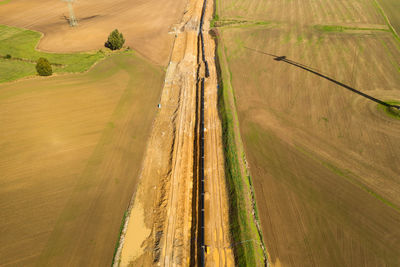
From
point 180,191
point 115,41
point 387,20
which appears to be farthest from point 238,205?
point 387,20

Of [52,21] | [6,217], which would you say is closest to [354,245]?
[6,217]

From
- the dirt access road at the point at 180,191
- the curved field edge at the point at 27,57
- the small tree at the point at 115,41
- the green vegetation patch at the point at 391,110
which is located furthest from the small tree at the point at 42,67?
the green vegetation patch at the point at 391,110

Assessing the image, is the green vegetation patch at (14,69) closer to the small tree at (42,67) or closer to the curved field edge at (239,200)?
the small tree at (42,67)

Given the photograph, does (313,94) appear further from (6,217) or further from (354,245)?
(6,217)

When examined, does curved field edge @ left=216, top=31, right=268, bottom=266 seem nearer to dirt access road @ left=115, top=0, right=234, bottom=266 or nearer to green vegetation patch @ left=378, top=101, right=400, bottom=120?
dirt access road @ left=115, top=0, right=234, bottom=266

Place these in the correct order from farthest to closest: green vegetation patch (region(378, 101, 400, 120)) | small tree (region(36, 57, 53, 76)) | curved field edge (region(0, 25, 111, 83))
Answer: curved field edge (region(0, 25, 111, 83))
small tree (region(36, 57, 53, 76))
green vegetation patch (region(378, 101, 400, 120))

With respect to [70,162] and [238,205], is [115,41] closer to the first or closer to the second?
[70,162]

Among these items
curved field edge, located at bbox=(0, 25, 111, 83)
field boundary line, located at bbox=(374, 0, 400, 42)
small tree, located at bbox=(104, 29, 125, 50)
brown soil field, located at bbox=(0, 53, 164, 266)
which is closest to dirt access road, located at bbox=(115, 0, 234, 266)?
brown soil field, located at bbox=(0, 53, 164, 266)
